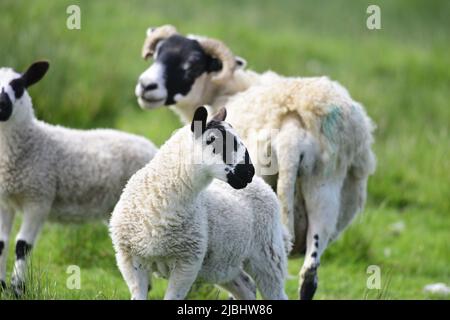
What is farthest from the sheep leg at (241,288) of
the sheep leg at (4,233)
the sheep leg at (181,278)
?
the sheep leg at (4,233)

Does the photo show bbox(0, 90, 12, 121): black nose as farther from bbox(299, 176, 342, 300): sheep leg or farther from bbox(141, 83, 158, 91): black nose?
bbox(299, 176, 342, 300): sheep leg

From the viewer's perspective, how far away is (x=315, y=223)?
6.70m

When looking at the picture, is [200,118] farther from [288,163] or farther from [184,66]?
[184,66]

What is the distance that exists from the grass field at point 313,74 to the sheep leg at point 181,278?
0.88 metres

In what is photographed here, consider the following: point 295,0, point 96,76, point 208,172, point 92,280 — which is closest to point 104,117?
point 96,76

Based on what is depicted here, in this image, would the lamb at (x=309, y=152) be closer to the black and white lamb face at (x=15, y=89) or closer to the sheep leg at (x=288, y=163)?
the sheep leg at (x=288, y=163)

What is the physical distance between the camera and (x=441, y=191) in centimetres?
1088

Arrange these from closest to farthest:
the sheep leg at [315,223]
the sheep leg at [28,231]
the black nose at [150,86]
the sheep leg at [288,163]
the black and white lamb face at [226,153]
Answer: the black and white lamb face at [226,153]
the sheep leg at [288,163]
the sheep leg at [315,223]
the sheep leg at [28,231]
the black nose at [150,86]

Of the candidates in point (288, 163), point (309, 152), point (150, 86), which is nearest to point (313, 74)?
point (150, 86)

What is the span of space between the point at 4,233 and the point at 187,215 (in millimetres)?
2255

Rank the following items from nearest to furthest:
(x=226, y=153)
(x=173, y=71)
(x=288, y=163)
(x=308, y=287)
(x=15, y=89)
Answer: (x=226, y=153) < (x=288, y=163) < (x=308, y=287) < (x=15, y=89) < (x=173, y=71)

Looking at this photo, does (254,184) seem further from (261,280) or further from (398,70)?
(398,70)

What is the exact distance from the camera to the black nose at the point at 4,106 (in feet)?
22.7

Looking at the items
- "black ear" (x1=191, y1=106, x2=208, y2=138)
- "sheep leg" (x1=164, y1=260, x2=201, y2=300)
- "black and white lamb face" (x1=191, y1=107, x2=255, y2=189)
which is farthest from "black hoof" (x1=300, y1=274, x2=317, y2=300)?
"black ear" (x1=191, y1=106, x2=208, y2=138)
